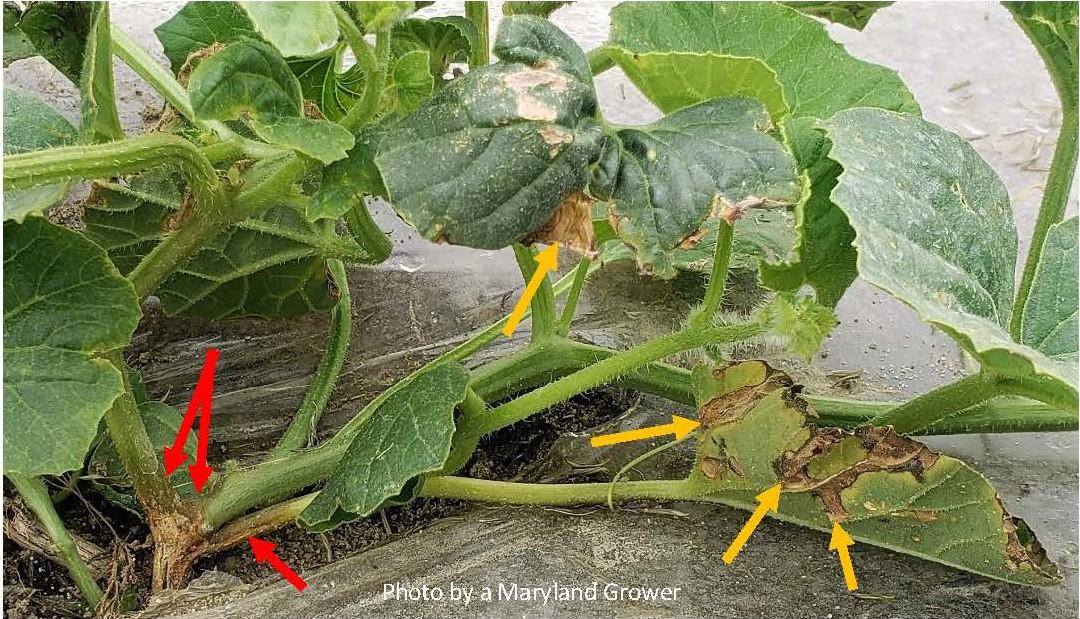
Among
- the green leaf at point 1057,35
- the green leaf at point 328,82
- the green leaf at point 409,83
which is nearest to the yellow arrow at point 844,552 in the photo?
the green leaf at point 1057,35

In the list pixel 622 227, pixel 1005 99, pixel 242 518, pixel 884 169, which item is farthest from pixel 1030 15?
pixel 242 518

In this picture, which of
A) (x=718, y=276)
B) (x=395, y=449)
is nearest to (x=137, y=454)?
(x=395, y=449)

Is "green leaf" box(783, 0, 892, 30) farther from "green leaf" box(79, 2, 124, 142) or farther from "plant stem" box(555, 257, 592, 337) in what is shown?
"green leaf" box(79, 2, 124, 142)

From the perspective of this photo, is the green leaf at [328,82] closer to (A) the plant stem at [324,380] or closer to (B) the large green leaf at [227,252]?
(B) the large green leaf at [227,252]

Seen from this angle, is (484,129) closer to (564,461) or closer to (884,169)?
(884,169)

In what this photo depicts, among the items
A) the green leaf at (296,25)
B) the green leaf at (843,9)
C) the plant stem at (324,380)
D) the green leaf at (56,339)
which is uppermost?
the green leaf at (296,25)

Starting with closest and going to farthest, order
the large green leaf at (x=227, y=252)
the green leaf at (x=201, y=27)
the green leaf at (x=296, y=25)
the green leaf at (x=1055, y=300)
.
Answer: the green leaf at (x=296, y=25), the green leaf at (x=1055, y=300), the green leaf at (x=201, y=27), the large green leaf at (x=227, y=252)
